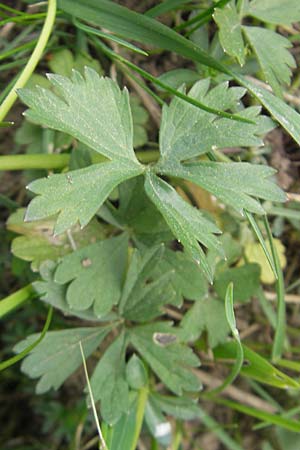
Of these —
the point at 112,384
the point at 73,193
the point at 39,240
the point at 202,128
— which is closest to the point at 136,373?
the point at 112,384

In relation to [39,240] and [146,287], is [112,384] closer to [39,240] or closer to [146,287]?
[146,287]

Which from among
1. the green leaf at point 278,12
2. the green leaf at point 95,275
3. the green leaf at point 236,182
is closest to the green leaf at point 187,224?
the green leaf at point 236,182

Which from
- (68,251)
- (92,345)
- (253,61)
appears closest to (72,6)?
(253,61)

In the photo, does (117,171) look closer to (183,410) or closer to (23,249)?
(23,249)

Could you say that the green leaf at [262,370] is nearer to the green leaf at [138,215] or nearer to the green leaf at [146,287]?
the green leaf at [146,287]

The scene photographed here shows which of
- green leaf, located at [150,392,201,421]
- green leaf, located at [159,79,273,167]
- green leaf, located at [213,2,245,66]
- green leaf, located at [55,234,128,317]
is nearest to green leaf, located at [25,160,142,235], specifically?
green leaf, located at [159,79,273,167]

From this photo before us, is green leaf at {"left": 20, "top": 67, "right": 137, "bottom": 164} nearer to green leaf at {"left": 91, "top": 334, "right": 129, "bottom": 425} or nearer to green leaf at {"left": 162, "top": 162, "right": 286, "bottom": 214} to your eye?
green leaf at {"left": 162, "top": 162, "right": 286, "bottom": 214}

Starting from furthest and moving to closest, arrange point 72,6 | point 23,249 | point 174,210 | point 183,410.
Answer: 1. point 183,410
2. point 23,249
3. point 72,6
4. point 174,210
